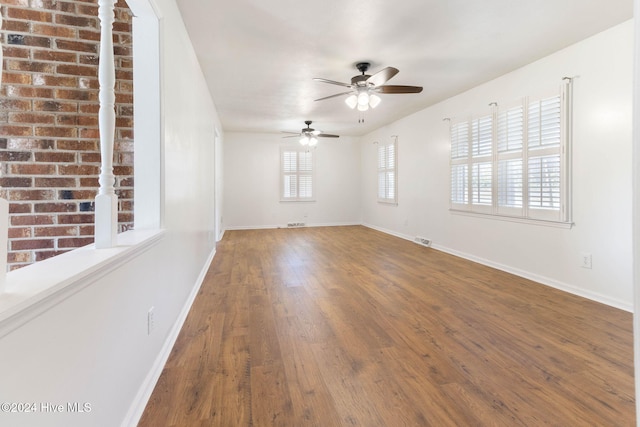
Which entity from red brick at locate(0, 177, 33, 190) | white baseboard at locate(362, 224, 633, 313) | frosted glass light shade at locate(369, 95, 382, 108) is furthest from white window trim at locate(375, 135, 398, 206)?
red brick at locate(0, 177, 33, 190)

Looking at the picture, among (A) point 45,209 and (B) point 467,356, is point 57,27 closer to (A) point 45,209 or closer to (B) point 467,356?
(A) point 45,209

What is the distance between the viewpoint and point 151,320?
5.69ft

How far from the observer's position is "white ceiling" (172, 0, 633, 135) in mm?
2494

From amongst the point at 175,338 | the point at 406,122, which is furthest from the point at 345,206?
the point at 175,338

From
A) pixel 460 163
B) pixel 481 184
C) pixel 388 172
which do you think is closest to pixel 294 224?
pixel 388 172

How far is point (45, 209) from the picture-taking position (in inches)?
71.1

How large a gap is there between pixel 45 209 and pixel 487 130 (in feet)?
15.1

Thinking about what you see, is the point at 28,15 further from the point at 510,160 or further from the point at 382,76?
the point at 510,160

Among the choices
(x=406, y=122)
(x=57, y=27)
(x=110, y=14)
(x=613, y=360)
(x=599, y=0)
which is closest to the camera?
(x=110, y=14)

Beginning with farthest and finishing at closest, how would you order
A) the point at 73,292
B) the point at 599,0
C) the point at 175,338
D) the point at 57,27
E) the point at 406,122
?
1. the point at 406,122
2. the point at 599,0
3. the point at 175,338
4. the point at 57,27
5. the point at 73,292

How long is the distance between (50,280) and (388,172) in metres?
6.74

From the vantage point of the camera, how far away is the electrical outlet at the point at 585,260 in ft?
10.1

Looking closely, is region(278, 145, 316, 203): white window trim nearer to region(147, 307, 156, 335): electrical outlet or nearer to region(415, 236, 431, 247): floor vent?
region(415, 236, 431, 247): floor vent

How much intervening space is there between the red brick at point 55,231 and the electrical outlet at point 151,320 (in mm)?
659
